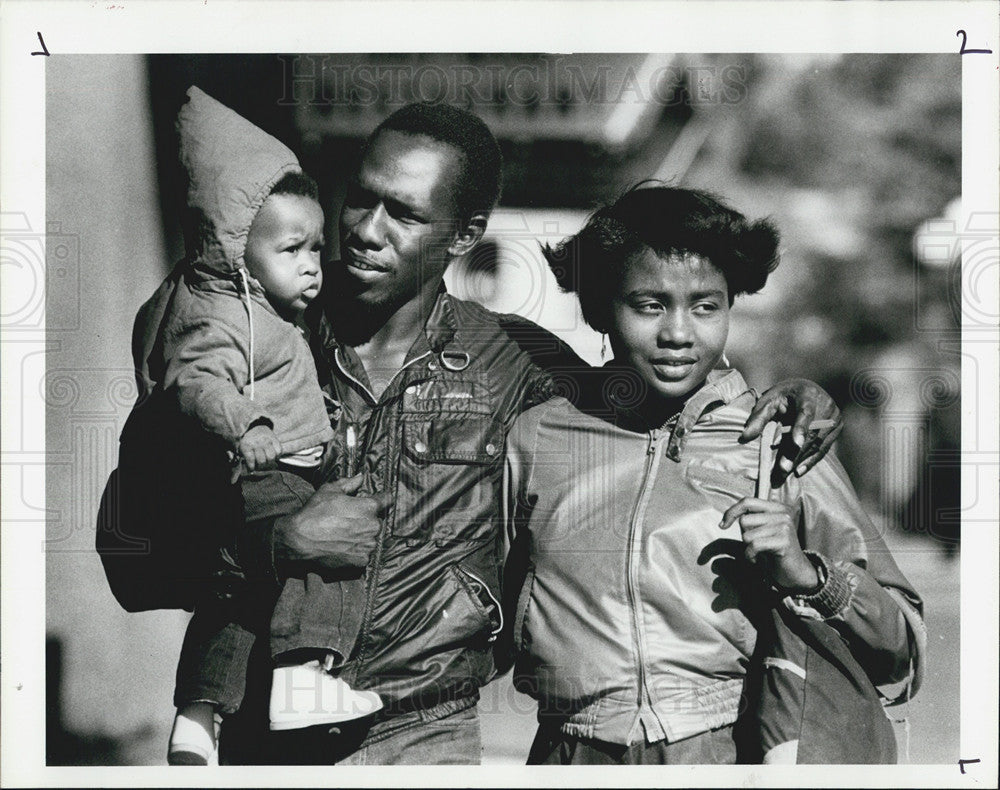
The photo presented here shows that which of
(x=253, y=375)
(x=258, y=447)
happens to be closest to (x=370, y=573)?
(x=258, y=447)

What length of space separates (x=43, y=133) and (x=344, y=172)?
973 millimetres

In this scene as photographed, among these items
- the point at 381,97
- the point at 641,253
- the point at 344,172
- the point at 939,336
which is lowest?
the point at 939,336

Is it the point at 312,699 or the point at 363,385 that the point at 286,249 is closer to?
the point at 363,385

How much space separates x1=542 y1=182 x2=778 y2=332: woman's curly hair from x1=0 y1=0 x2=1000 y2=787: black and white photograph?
11 mm

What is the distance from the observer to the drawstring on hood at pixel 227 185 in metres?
3.59

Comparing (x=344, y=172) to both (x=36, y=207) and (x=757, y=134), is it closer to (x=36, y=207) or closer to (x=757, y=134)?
(x=36, y=207)

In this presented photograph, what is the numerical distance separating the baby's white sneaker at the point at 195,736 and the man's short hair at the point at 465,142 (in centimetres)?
172

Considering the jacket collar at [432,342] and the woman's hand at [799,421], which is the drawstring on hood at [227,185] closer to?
the jacket collar at [432,342]

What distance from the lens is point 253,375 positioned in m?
3.60

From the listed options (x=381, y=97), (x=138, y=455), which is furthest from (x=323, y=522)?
(x=381, y=97)

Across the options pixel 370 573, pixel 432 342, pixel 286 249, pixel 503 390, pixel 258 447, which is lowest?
pixel 370 573

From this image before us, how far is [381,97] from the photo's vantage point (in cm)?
377

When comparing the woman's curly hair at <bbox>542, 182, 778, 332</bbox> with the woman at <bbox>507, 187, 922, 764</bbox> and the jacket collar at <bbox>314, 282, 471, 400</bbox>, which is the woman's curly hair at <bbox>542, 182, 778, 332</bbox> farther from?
the jacket collar at <bbox>314, 282, 471, 400</bbox>

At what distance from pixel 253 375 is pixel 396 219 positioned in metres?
0.65
